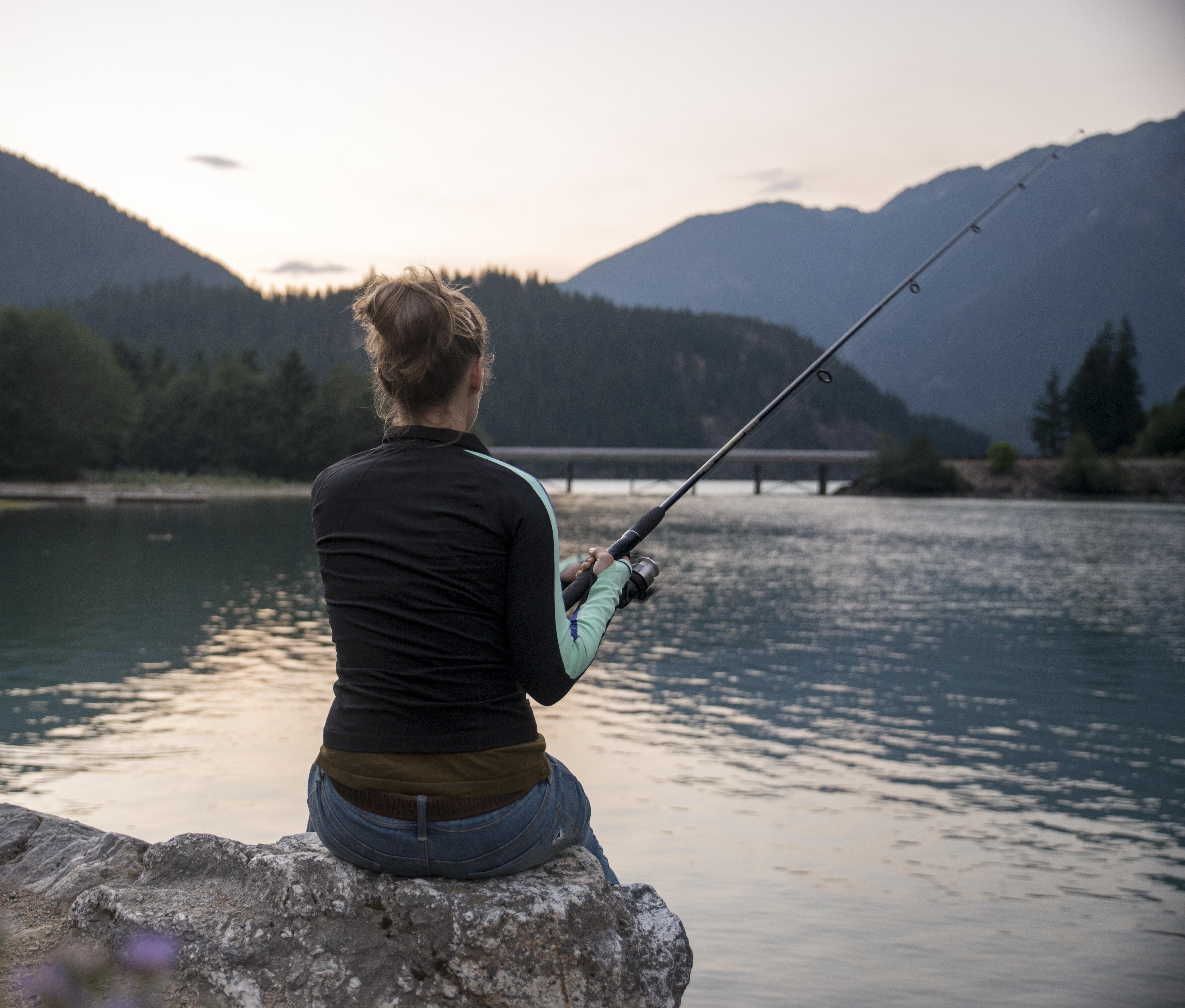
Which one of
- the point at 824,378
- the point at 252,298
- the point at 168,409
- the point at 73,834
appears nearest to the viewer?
the point at 73,834

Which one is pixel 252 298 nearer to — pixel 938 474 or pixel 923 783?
pixel 938 474

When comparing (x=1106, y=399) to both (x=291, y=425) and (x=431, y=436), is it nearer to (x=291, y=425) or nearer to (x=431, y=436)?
(x=291, y=425)

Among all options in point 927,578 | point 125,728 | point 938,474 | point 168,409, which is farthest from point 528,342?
point 125,728

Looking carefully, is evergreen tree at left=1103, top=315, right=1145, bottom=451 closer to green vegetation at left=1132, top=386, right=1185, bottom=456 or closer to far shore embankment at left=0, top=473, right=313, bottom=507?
green vegetation at left=1132, top=386, right=1185, bottom=456

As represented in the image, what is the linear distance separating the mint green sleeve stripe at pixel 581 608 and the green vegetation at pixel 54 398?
74525 mm

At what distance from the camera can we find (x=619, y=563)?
3248 millimetres

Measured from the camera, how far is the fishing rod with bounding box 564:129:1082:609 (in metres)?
3.40

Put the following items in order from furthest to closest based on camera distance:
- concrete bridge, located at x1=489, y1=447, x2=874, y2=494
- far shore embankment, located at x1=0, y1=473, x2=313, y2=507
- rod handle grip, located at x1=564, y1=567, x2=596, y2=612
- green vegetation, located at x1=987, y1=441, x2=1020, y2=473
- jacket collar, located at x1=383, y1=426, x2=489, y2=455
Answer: concrete bridge, located at x1=489, y1=447, x2=874, y2=494
green vegetation, located at x1=987, y1=441, x2=1020, y2=473
far shore embankment, located at x1=0, y1=473, x2=313, y2=507
rod handle grip, located at x1=564, y1=567, x2=596, y2=612
jacket collar, located at x1=383, y1=426, x2=489, y2=455

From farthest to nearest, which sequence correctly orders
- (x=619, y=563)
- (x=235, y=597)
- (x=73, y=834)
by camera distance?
(x=235, y=597)
(x=73, y=834)
(x=619, y=563)

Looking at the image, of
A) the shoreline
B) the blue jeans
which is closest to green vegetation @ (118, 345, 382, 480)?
the shoreline

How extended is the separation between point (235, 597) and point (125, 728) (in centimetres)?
1158

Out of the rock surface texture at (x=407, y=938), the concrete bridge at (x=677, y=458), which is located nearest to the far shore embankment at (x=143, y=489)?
the concrete bridge at (x=677, y=458)

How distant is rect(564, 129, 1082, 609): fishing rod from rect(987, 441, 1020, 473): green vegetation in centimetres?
11066

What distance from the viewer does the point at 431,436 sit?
2.74 metres
